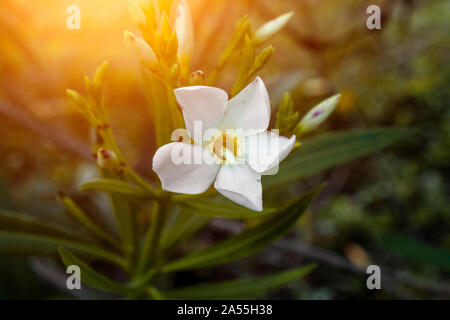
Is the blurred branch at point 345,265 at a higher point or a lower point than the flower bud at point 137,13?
lower

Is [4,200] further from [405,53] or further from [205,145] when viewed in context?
[405,53]

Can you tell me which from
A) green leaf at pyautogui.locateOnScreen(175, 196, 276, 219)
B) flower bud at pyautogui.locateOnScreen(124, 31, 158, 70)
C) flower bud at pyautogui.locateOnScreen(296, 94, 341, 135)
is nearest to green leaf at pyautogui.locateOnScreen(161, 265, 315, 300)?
green leaf at pyautogui.locateOnScreen(175, 196, 276, 219)

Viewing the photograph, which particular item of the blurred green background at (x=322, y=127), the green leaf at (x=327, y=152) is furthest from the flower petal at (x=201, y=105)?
the blurred green background at (x=322, y=127)

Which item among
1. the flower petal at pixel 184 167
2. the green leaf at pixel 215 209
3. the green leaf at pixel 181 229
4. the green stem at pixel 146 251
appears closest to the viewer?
the flower petal at pixel 184 167

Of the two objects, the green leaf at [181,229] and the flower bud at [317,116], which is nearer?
the flower bud at [317,116]

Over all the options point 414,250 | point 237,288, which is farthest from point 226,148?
point 414,250
